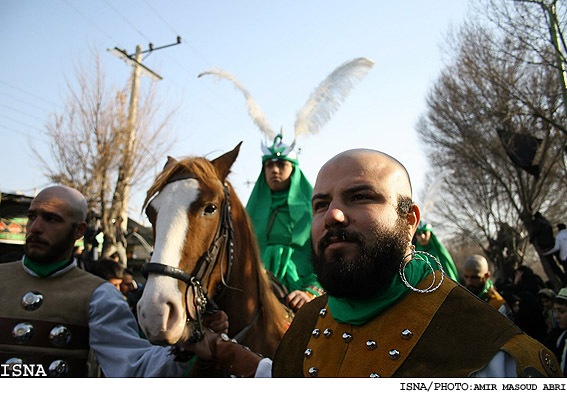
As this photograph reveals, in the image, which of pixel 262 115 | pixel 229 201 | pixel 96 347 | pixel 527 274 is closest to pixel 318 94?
pixel 262 115

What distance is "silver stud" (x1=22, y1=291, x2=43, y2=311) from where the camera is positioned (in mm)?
2465

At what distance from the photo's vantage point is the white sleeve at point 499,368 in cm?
126

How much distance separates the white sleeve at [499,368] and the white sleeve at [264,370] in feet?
2.76

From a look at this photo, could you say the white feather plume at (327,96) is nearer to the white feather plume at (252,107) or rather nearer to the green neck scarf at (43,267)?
the white feather plume at (252,107)

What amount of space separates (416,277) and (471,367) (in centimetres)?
38

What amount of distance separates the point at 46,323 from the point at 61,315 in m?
0.08

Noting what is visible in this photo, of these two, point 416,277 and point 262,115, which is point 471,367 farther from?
point 262,115

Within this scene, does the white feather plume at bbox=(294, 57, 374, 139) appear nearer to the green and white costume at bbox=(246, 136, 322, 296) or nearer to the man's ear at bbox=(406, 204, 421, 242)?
the green and white costume at bbox=(246, 136, 322, 296)

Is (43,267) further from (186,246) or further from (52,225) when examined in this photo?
(186,246)

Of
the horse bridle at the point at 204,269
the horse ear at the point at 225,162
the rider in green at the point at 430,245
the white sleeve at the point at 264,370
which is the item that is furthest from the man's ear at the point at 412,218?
the rider in green at the point at 430,245

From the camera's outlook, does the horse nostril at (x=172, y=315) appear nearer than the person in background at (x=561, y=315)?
Yes

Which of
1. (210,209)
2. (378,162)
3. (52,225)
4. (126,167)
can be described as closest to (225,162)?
(210,209)

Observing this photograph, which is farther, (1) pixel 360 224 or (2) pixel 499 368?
(1) pixel 360 224

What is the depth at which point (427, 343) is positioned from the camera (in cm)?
137
